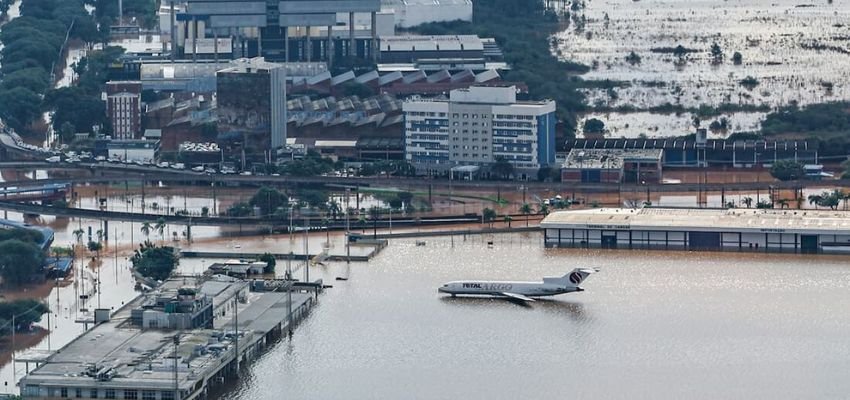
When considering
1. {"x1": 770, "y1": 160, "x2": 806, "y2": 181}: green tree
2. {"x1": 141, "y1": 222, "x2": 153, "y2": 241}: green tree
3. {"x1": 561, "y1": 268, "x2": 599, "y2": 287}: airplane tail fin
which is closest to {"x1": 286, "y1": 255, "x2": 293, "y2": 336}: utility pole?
{"x1": 141, "y1": 222, "x2": 153, "y2": 241}: green tree

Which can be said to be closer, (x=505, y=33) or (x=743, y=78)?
(x=743, y=78)

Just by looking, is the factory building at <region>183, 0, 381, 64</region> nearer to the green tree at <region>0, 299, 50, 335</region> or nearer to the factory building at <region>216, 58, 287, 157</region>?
the factory building at <region>216, 58, 287, 157</region>

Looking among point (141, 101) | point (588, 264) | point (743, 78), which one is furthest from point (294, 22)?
point (588, 264)

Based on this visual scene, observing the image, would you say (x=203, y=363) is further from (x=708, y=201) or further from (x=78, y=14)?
(x=78, y=14)

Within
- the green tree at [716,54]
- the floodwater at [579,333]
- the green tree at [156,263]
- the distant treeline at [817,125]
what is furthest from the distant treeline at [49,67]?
the floodwater at [579,333]

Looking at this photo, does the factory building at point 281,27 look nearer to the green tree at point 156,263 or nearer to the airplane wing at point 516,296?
the green tree at point 156,263

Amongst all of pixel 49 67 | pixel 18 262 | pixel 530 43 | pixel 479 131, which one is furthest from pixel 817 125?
pixel 18 262

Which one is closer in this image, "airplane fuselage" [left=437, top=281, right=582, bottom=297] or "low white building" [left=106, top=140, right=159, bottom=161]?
→ "airplane fuselage" [left=437, top=281, right=582, bottom=297]
